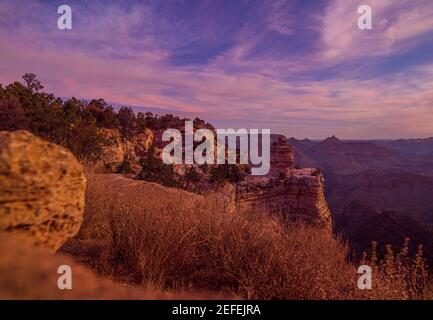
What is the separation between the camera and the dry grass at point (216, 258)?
3223 millimetres

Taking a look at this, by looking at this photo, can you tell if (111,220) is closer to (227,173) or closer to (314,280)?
(314,280)

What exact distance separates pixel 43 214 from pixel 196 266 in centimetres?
200

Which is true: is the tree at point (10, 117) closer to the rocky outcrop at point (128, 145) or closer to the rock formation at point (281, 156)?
the rocky outcrop at point (128, 145)

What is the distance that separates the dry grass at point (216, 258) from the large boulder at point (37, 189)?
3.32 feet

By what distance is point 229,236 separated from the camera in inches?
Result: 159

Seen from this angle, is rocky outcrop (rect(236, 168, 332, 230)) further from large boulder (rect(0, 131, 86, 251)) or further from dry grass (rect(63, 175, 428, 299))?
large boulder (rect(0, 131, 86, 251))

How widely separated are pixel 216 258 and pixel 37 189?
2.14 metres

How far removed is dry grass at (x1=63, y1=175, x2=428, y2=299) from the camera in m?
3.22

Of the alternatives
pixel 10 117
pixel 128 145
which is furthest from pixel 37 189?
pixel 128 145

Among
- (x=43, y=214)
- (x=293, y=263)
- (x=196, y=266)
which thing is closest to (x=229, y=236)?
(x=196, y=266)

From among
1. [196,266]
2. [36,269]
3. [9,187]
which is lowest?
[196,266]

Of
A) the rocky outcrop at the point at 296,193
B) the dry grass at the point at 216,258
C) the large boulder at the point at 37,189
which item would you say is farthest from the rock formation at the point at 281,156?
the large boulder at the point at 37,189

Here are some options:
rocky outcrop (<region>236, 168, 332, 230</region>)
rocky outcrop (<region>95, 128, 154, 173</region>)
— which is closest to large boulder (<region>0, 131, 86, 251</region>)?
rocky outcrop (<region>95, 128, 154, 173</region>)

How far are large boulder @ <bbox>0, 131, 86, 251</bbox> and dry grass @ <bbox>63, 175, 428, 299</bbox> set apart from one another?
101 centimetres
